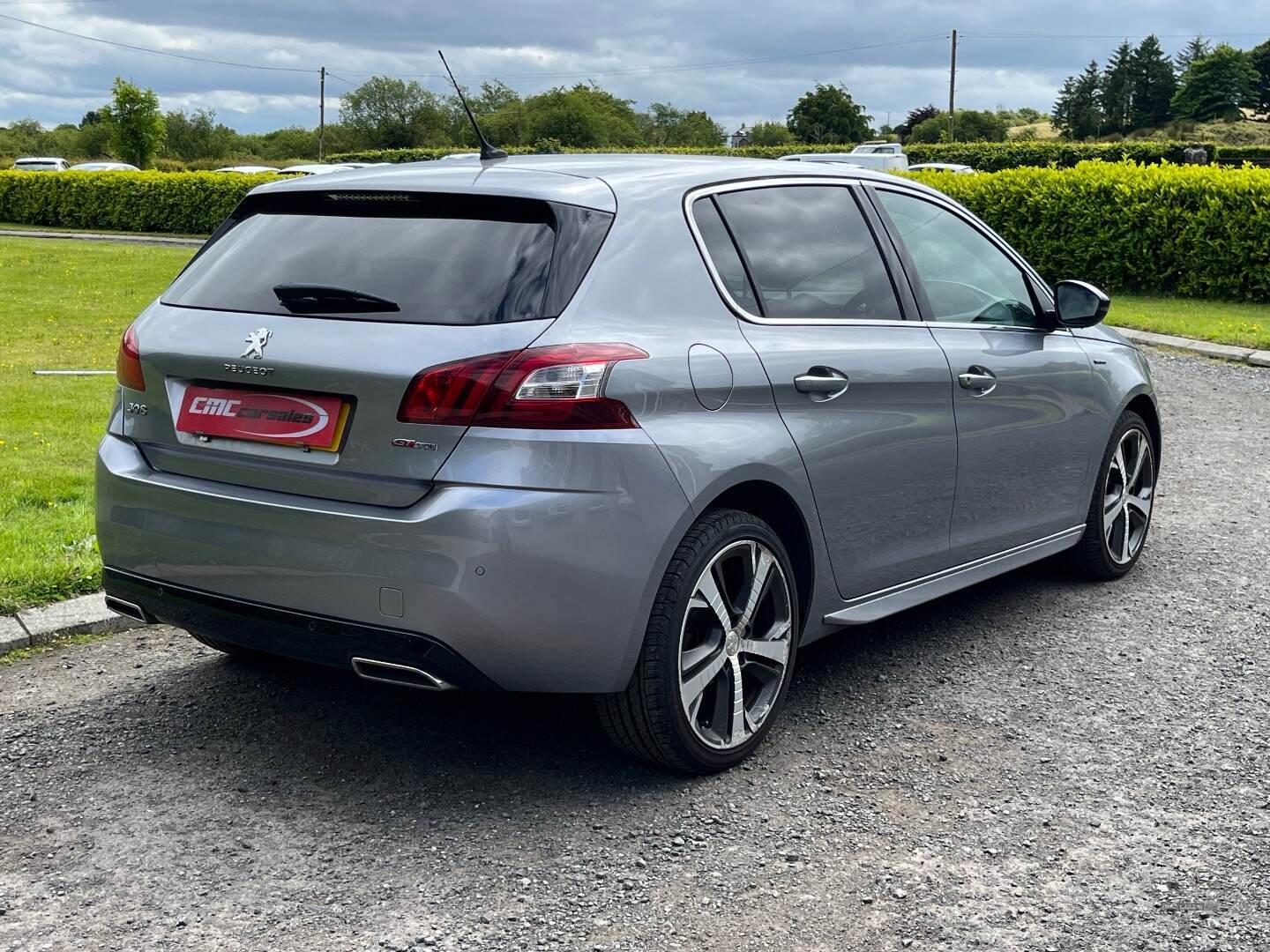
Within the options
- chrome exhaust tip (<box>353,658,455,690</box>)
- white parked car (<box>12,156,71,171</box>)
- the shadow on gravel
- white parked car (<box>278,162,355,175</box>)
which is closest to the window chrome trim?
white parked car (<box>278,162,355,175</box>)

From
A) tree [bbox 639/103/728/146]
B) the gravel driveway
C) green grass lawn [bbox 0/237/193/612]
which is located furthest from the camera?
tree [bbox 639/103/728/146]

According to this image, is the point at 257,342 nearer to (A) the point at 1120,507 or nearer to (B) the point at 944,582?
(B) the point at 944,582

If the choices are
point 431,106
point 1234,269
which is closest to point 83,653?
point 1234,269

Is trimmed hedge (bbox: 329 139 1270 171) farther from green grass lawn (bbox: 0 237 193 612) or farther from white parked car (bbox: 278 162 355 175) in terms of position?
green grass lawn (bbox: 0 237 193 612)

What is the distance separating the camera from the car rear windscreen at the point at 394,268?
3.63m

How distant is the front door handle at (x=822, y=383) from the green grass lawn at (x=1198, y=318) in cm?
1079

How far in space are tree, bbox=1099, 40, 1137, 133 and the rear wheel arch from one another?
124352 mm

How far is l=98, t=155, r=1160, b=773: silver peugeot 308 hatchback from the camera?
3482mm

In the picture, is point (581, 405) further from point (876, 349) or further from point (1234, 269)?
A: point (1234, 269)

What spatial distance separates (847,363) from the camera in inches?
171

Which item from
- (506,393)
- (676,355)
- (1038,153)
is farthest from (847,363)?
(1038,153)

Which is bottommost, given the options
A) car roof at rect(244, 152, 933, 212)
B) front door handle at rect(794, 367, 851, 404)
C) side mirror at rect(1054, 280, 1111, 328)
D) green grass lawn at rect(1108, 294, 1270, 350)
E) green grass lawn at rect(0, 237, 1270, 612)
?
green grass lawn at rect(1108, 294, 1270, 350)

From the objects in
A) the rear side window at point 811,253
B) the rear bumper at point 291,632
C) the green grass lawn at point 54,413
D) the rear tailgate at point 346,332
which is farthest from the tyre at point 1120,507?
the green grass lawn at point 54,413

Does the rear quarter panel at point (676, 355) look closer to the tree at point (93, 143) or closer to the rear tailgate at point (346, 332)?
the rear tailgate at point (346, 332)
